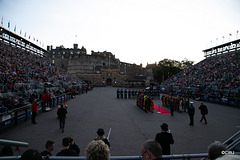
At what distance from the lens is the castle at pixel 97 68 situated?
6912 cm

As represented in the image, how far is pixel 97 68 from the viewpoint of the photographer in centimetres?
7794

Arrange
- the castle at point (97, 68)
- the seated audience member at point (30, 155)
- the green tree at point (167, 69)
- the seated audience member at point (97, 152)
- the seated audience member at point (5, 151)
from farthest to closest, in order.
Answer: the castle at point (97, 68) → the green tree at point (167, 69) → the seated audience member at point (5, 151) → the seated audience member at point (30, 155) → the seated audience member at point (97, 152)

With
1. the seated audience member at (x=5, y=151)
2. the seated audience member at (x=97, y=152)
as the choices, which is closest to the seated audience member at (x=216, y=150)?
the seated audience member at (x=97, y=152)

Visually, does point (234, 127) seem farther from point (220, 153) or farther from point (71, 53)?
point (71, 53)

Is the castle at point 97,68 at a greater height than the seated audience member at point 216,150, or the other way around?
the castle at point 97,68

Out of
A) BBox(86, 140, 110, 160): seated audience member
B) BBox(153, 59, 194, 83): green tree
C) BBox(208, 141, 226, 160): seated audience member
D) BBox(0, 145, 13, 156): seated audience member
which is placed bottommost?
BBox(0, 145, 13, 156): seated audience member

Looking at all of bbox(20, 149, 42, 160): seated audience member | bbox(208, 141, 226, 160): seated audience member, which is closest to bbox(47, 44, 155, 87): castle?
bbox(208, 141, 226, 160): seated audience member

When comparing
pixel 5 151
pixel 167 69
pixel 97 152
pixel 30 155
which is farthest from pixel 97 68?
pixel 97 152

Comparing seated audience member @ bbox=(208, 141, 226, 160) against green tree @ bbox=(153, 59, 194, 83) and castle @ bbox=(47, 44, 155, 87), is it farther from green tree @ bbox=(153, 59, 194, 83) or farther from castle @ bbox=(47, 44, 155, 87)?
green tree @ bbox=(153, 59, 194, 83)

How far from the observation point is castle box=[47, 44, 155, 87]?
69.1 m

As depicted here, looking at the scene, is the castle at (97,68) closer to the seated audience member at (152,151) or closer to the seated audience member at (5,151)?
the seated audience member at (5,151)

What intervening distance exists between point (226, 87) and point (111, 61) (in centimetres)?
7504

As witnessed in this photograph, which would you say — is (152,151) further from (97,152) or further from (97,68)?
(97,68)

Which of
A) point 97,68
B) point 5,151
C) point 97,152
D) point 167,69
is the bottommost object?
A: point 5,151
